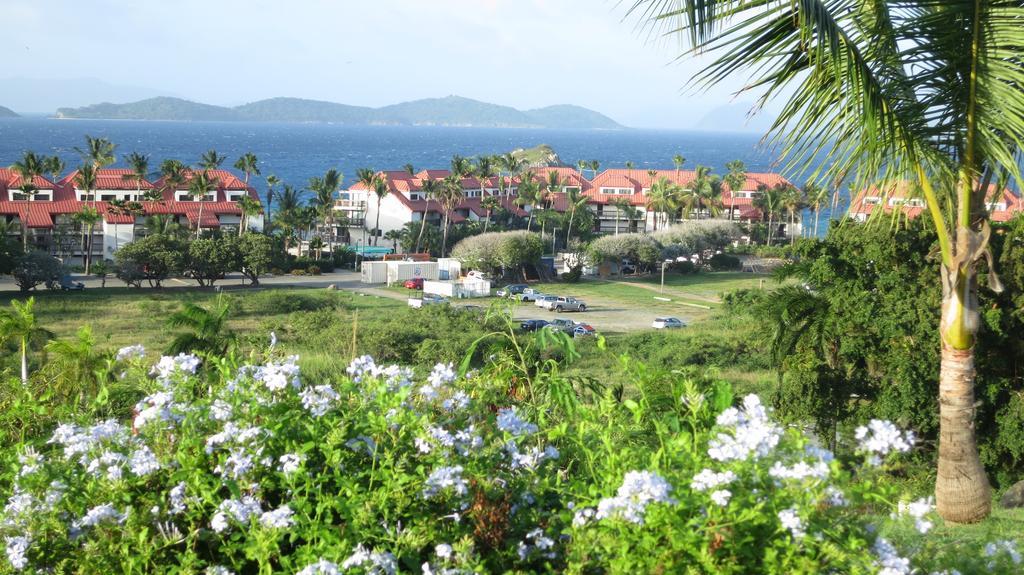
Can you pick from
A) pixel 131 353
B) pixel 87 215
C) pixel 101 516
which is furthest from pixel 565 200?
pixel 101 516

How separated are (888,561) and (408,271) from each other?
55710 millimetres

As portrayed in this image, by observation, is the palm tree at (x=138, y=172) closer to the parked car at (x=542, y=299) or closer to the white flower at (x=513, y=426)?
the parked car at (x=542, y=299)

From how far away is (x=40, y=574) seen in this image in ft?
10.7

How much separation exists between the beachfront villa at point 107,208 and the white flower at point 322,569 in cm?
5887

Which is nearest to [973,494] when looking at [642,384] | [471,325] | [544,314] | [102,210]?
[642,384]

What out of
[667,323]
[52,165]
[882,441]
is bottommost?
[667,323]

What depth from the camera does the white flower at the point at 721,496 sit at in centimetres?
274

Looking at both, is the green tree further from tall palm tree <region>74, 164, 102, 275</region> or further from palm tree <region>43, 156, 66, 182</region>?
palm tree <region>43, 156, 66, 182</region>

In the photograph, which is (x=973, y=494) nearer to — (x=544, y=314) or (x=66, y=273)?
(x=544, y=314)

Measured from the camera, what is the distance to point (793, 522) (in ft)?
8.98

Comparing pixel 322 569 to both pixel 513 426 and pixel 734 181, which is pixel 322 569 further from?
pixel 734 181

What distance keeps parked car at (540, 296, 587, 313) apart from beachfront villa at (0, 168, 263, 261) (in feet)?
78.4

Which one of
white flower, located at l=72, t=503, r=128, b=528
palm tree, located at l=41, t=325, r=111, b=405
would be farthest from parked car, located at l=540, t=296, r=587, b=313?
white flower, located at l=72, t=503, r=128, b=528

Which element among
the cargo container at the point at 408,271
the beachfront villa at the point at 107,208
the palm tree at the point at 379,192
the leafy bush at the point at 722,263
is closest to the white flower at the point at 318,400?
the cargo container at the point at 408,271
